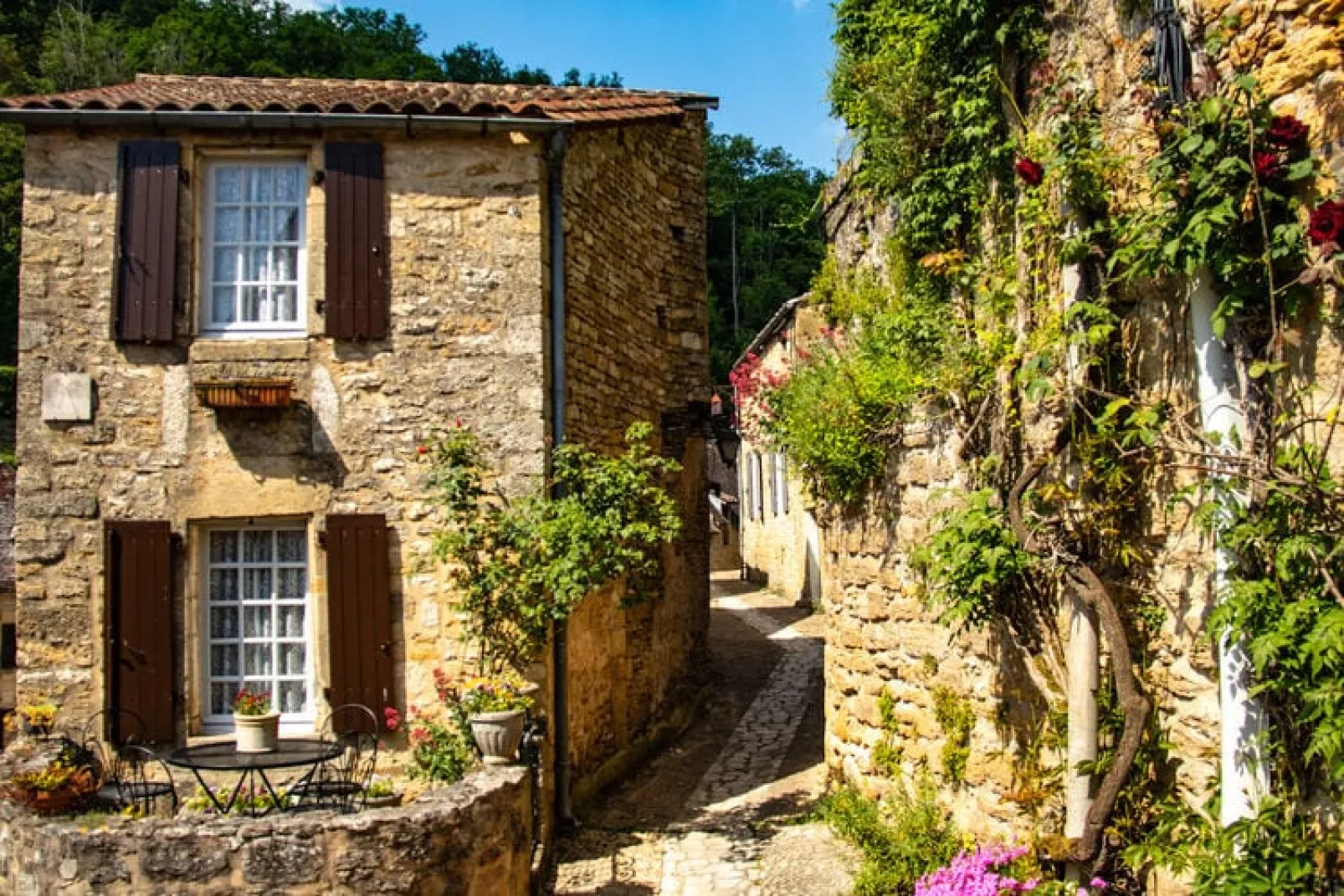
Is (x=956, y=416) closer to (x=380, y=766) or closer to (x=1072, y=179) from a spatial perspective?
(x=1072, y=179)

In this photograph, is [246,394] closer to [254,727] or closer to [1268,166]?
[254,727]

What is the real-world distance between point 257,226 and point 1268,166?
22.9 feet

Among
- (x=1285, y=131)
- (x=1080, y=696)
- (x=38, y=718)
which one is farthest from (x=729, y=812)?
(x=1285, y=131)

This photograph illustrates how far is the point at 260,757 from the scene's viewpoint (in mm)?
6449

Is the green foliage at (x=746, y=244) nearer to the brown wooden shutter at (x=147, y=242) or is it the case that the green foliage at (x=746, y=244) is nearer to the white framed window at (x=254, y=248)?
the white framed window at (x=254, y=248)

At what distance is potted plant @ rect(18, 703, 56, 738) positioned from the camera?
24.1 feet

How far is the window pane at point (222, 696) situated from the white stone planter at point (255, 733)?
2.99ft

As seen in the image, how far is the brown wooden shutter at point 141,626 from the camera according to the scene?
758 cm

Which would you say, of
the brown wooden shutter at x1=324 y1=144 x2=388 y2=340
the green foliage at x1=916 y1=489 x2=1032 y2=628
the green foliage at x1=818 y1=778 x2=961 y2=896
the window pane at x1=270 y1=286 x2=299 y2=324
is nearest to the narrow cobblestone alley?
the green foliage at x1=818 y1=778 x2=961 y2=896

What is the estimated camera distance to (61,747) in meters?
7.01

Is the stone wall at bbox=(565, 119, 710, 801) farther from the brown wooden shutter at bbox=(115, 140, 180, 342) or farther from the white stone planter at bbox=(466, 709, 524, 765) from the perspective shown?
the brown wooden shutter at bbox=(115, 140, 180, 342)

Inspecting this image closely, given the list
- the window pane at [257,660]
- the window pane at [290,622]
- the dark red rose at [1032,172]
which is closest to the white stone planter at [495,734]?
A: the window pane at [290,622]

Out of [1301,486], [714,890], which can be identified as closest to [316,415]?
[714,890]

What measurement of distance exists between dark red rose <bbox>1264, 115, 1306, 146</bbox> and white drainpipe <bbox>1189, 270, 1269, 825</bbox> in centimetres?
55
